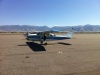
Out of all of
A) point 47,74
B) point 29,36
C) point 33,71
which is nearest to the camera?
point 47,74

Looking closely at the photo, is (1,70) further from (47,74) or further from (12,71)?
(47,74)

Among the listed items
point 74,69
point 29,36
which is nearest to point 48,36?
point 29,36

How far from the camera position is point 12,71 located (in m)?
8.26

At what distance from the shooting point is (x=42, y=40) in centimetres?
2409

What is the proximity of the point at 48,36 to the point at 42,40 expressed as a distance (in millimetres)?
1116

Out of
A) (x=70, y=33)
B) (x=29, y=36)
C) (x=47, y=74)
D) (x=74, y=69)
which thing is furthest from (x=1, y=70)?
(x=70, y=33)

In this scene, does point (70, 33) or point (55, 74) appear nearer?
point (55, 74)

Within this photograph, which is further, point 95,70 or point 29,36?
point 29,36

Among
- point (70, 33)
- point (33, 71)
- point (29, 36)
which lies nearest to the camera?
point (33, 71)

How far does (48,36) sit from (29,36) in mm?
2925

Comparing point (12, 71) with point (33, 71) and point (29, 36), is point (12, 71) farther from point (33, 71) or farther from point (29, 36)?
point (29, 36)

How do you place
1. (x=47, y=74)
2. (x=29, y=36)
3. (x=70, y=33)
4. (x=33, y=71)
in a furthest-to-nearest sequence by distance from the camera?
(x=70, y=33) < (x=29, y=36) < (x=33, y=71) < (x=47, y=74)

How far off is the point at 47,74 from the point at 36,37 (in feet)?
52.5

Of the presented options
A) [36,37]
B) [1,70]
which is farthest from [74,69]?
[36,37]
